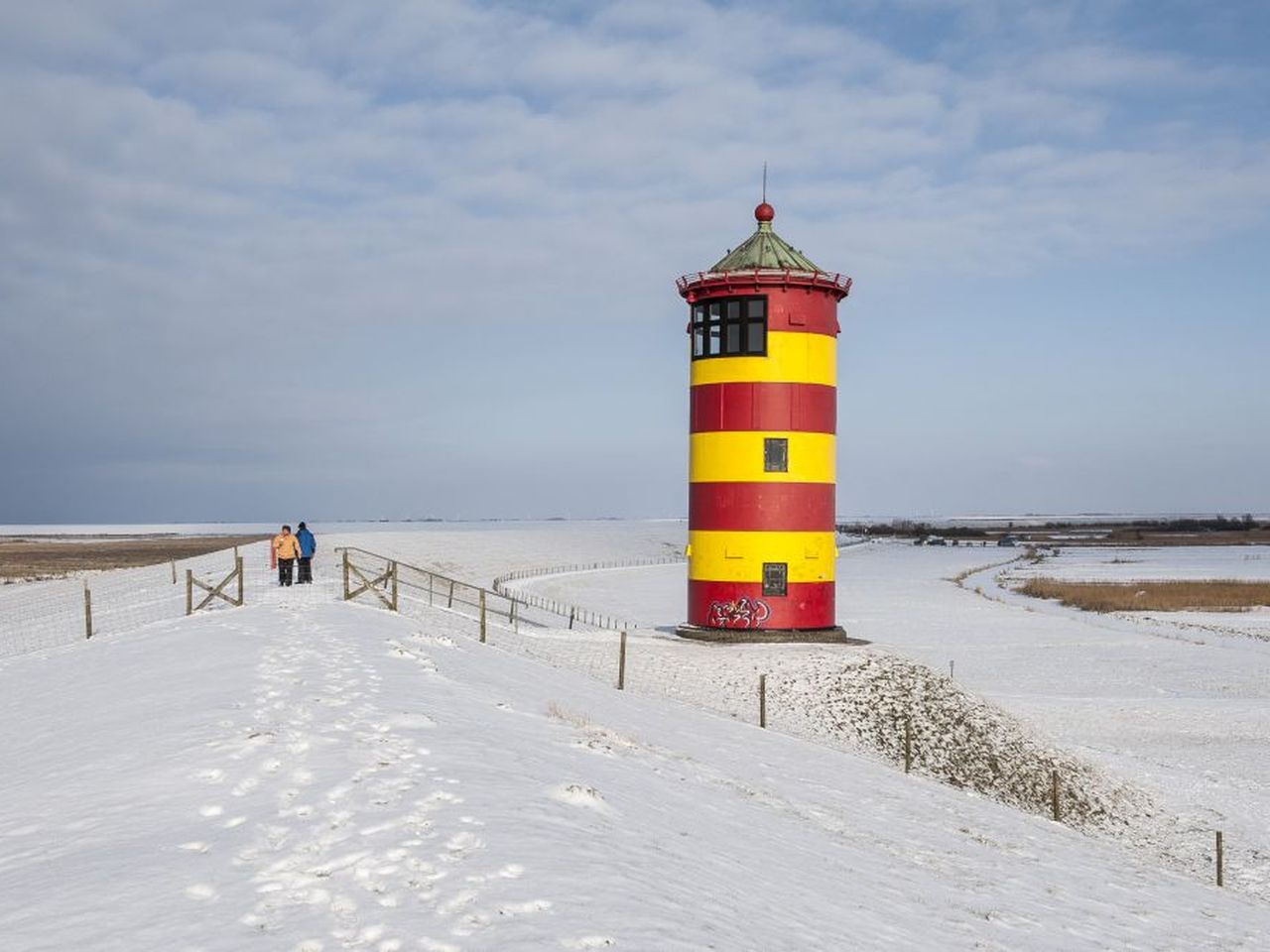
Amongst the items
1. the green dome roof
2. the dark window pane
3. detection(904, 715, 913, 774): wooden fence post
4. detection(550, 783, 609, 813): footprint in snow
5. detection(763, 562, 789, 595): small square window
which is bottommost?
detection(904, 715, 913, 774): wooden fence post

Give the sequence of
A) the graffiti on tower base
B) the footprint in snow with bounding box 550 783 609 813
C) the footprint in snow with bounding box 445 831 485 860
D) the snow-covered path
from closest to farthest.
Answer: the snow-covered path
the footprint in snow with bounding box 445 831 485 860
the footprint in snow with bounding box 550 783 609 813
the graffiti on tower base

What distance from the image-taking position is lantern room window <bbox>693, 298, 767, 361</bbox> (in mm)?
27312

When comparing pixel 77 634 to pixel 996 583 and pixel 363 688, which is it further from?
pixel 996 583

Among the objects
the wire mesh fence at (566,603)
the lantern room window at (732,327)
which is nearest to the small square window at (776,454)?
the lantern room window at (732,327)

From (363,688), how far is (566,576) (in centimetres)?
5940

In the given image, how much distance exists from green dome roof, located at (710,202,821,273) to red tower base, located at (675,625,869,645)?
9.06 metres

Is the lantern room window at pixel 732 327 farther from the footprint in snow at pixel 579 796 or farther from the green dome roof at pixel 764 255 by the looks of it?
the footprint in snow at pixel 579 796

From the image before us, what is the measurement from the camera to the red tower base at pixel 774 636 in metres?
27.3

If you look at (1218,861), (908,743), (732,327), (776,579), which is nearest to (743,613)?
(776,579)

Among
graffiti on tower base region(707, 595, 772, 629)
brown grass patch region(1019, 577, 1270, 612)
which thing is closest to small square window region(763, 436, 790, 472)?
graffiti on tower base region(707, 595, 772, 629)

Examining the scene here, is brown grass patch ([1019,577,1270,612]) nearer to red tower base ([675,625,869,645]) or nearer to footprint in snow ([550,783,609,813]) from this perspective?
red tower base ([675,625,869,645])

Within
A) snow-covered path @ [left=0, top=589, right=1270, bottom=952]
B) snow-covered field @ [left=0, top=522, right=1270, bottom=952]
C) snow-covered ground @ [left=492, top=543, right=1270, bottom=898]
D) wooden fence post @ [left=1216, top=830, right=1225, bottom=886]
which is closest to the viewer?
snow-covered path @ [left=0, top=589, right=1270, bottom=952]

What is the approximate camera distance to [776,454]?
27.2 meters

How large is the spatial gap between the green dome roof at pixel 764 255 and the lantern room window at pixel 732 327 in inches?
35.7
